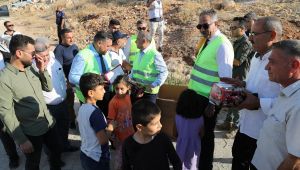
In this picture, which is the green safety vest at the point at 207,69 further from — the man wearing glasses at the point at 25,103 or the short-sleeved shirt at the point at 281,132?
the man wearing glasses at the point at 25,103

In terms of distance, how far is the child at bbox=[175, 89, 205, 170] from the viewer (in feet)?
11.5

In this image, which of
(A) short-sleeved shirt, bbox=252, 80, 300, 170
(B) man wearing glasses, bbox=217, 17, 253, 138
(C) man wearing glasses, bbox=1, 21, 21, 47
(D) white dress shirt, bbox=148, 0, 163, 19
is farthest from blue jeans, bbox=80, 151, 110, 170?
(D) white dress shirt, bbox=148, 0, 163, 19

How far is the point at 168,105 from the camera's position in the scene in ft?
16.2

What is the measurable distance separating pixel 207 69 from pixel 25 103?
7.01 feet

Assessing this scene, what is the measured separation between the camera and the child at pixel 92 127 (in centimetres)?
313

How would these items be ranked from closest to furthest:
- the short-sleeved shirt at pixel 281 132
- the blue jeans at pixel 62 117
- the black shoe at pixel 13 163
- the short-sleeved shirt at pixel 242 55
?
the short-sleeved shirt at pixel 281 132
the blue jeans at pixel 62 117
the black shoe at pixel 13 163
the short-sleeved shirt at pixel 242 55

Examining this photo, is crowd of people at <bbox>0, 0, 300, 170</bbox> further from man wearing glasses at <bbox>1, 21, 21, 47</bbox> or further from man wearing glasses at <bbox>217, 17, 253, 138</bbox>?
man wearing glasses at <bbox>1, 21, 21, 47</bbox>

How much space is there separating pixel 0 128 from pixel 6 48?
2.23 metres

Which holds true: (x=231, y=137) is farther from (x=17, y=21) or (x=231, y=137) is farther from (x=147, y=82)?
(x=17, y=21)

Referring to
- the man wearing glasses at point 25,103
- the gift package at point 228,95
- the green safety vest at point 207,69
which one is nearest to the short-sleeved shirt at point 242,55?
the green safety vest at point 207,69

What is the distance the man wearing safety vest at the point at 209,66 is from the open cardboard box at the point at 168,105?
95 cm

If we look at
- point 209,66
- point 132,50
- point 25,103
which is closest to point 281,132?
point 209,66

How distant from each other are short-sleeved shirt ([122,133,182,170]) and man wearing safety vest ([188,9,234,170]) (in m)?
1.00

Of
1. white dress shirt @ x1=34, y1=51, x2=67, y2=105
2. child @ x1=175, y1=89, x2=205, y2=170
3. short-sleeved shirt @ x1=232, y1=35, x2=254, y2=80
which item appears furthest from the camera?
short-sleeved shirt @ x1=232, y1=35, x2=254, y2=80
